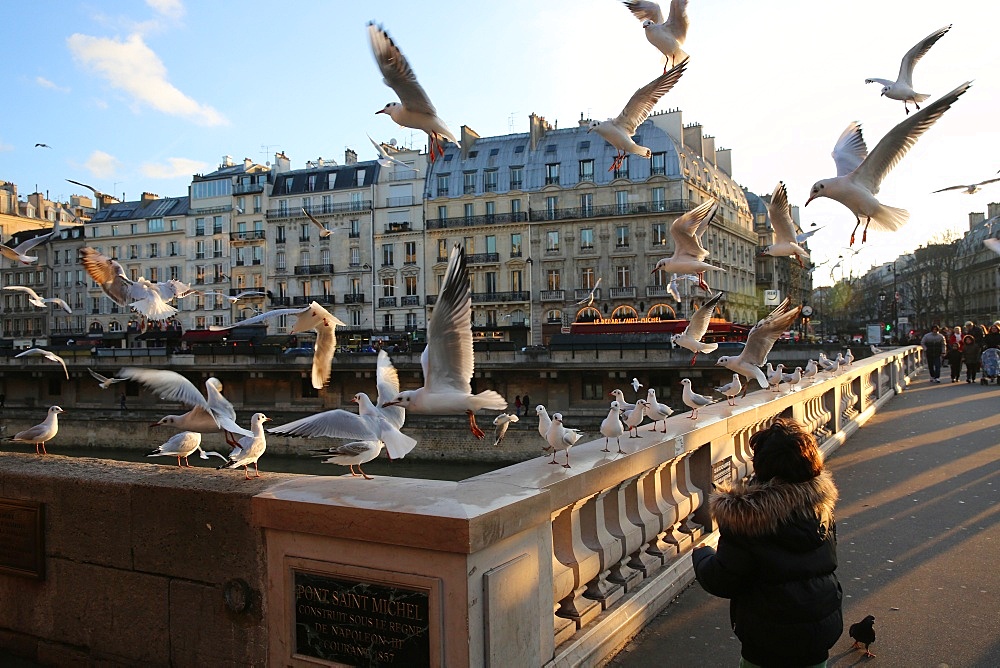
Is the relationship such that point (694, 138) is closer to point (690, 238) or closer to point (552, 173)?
point (552, 173)

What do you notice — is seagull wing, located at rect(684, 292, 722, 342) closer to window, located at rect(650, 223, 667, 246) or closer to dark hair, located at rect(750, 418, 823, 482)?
dark hair, located at rect(750, 418, 823, 482)

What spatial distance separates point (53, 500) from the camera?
3998mm

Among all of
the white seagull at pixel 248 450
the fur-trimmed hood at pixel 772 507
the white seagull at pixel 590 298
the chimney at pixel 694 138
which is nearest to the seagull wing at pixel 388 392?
the white seagull at pixel 248 450

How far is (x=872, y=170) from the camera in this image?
23.7 feet

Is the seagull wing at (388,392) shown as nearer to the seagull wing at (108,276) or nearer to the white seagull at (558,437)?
the white seagull at (558,437)

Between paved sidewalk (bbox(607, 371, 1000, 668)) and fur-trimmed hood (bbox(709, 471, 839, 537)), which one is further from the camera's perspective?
paved sidewalk (bbox(607, 371, 1000, 668))

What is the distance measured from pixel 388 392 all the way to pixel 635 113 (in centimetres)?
438

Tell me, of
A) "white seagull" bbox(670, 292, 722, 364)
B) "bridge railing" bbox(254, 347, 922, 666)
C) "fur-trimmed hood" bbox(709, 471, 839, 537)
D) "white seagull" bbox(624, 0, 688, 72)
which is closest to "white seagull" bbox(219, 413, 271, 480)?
"bridge railing" bbox(254, 347, 922, 666)

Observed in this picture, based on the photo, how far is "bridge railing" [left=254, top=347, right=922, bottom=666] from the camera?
105 inches

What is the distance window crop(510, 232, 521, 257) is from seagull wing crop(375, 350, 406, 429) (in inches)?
1916

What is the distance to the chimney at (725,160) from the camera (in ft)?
205

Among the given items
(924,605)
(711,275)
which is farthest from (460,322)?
(711,275)

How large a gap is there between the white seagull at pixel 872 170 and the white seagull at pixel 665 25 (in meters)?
1.98

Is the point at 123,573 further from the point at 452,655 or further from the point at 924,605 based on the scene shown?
the point at 924,605
